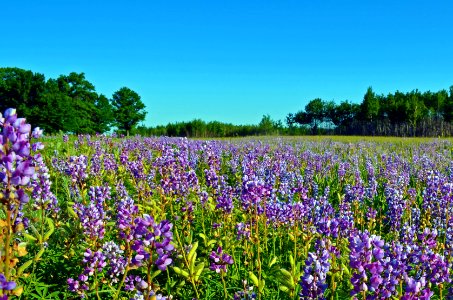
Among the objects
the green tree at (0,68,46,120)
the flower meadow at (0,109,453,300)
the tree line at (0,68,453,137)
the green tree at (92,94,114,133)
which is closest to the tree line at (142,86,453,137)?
the tree line at (0,68,453,137)

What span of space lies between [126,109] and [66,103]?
1488cm

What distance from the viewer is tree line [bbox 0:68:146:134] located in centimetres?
5444

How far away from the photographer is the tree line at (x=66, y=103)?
54.4 metres

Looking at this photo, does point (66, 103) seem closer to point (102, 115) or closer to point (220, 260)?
point (102, 115)

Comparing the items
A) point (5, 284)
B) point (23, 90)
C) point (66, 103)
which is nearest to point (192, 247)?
point (5, 284)

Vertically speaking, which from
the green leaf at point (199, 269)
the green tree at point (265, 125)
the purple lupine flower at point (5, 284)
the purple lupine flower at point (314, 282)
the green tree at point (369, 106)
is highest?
the green tree at point (369, 106)

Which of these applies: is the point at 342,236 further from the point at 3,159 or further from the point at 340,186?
the point at 340,186

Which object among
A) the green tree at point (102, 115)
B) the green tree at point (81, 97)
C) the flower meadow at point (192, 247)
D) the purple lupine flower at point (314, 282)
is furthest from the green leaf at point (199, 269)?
the green tree at point (102, 115)

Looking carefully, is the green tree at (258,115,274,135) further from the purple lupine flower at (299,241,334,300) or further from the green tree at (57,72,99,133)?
the purple lupine flower at (299,241,334,300)

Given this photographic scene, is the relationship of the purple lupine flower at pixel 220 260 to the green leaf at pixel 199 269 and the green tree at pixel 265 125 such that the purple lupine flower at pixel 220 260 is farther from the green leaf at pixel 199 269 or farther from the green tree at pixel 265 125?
the green tree at pixel 265 125

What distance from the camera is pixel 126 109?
6925cm

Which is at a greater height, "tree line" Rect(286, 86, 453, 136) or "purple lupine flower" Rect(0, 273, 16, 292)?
"tree line" Rect(286, 86, 453, 136)

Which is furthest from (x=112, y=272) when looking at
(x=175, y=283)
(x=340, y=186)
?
(x=340, y=186)

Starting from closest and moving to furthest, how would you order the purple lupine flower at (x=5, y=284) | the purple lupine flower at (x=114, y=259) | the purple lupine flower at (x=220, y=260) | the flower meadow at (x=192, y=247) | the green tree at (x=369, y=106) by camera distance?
the purple lupine flower at (x=5, y=284), the flower meadow at (x=192, y=247), the purple lupine flower at (x=220, y=260), the purple lupine flower at (x=114, y=259), the green tree at (x=369, y=106)
